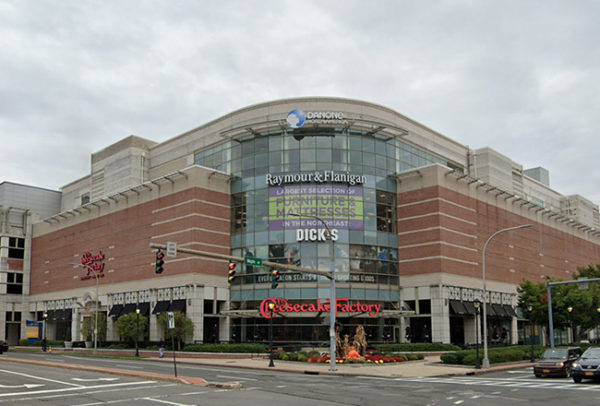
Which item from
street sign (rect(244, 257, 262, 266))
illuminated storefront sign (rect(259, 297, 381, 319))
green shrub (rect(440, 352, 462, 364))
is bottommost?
green shrub (rect(440, 352, 462, 364))

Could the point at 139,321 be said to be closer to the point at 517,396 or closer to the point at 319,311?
the point at 319,311

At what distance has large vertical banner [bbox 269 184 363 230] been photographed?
58.7m

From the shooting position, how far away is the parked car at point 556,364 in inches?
1240

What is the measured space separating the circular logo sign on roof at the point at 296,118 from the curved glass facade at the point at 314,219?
1.42 meters

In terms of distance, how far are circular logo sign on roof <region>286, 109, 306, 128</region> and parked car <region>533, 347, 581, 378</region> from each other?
3451cm

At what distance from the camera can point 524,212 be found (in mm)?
76250

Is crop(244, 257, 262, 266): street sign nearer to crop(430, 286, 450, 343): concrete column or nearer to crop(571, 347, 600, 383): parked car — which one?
crop(571, 347, 600, 383): parked car

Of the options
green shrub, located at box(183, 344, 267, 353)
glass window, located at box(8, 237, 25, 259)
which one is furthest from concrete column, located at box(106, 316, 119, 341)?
glass window, located at box(8, 237, 25, 259)

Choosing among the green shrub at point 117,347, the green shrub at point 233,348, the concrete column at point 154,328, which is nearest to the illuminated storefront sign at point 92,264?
the green shrub at point 117,347

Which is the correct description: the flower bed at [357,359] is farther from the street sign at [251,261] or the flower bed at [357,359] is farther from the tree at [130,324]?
the tree at [130,324]

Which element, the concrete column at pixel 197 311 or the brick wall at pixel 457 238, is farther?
the brick wall at pixel 457 238

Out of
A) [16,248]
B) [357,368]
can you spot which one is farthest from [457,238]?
[16,248]

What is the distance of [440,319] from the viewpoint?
5759cm

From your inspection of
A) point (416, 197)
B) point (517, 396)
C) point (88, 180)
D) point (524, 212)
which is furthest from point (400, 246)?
point (88, 180)
